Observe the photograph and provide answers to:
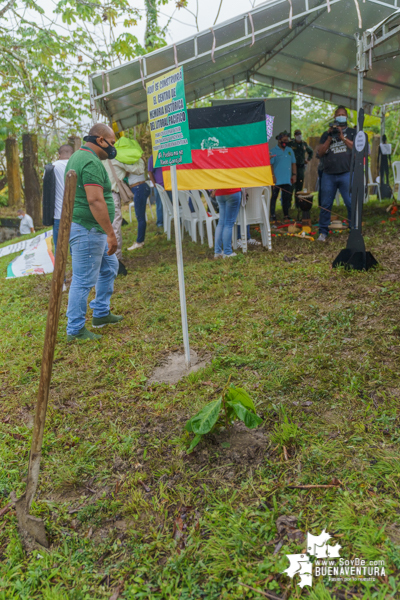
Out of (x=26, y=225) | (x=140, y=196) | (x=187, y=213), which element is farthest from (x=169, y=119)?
(x=26, y=225)

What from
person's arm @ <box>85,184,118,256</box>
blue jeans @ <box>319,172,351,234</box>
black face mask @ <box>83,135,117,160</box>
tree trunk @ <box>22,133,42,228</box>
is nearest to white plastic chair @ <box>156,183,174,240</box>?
blue jeans @ <box>319,172,351,234</box>

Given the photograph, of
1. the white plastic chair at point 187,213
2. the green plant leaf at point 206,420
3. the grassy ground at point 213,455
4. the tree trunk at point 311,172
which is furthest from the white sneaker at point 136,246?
the tree trunk at point 311,172

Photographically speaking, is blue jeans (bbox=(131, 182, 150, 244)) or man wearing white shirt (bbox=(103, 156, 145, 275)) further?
blue jeans (bbox=(131, 182, 150, 244))

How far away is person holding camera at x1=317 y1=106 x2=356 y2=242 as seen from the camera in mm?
6668

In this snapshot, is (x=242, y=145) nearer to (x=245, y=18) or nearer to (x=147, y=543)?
(x=245, y=18)

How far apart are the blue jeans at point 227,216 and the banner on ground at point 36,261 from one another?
332 cm

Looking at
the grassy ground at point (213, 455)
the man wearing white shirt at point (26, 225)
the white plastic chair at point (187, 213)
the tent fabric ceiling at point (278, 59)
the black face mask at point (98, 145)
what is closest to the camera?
the grassy ground at point (213, 455)

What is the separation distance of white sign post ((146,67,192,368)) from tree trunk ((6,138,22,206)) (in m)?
12.2

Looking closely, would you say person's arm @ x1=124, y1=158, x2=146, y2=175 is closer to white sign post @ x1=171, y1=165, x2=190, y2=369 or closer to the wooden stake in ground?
white sign post @ x1=171, y1=165, x2=190, y2=369

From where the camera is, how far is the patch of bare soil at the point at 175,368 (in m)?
3.46

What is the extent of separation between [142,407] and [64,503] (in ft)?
3.01

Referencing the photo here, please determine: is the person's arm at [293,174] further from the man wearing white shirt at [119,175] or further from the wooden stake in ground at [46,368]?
the wooden stake in ground at [46,368]

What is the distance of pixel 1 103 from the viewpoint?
1118 cm

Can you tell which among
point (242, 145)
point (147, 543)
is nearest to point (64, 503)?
point (147, 543)
